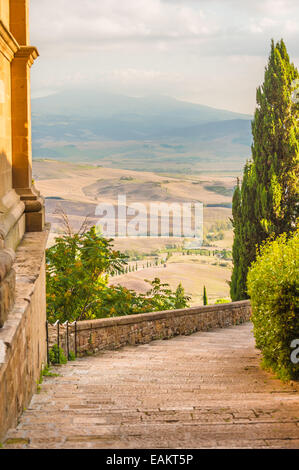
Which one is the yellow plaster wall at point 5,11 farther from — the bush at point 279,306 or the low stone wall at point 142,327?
the bush at point 279,306

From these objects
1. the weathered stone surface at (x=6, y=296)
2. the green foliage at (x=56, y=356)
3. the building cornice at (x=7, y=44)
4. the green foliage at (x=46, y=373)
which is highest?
the building cornice at (x=7, y=44)

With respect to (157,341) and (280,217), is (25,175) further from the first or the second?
(280,217)

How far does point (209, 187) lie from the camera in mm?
151125

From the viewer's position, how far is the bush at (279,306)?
6008 mm

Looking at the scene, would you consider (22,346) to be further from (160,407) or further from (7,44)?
(7,44)

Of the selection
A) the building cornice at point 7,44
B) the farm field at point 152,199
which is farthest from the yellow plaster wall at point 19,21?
the farm field at point 152,199

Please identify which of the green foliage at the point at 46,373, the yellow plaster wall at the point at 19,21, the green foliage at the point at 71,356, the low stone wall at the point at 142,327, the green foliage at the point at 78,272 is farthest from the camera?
the green foliage at the point at 78,272

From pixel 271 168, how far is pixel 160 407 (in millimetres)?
16212

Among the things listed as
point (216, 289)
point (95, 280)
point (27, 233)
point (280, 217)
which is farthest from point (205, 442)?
point (216, 289)

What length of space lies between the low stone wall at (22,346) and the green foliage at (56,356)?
0.57 meters

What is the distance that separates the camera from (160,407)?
4.37 m

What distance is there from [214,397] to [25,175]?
13.3 feet

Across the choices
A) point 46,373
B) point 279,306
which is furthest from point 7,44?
point 279,306

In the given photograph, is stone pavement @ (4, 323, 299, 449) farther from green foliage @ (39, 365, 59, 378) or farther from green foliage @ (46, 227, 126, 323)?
green foliage @ (46, 227, 126, 323)
